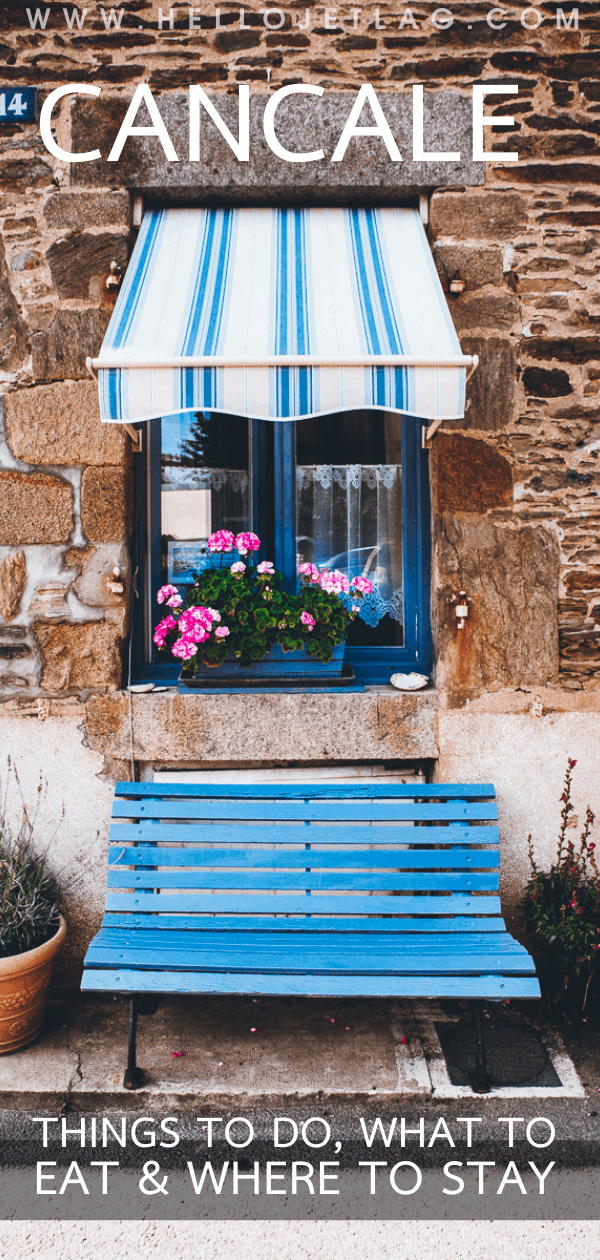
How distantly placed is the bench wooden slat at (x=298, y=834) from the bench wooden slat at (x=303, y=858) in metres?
0.04

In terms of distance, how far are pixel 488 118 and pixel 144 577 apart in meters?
2.61

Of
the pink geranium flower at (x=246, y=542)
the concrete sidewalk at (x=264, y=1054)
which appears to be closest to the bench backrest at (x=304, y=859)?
the concrete sidewalk at (x=264, y=1054)

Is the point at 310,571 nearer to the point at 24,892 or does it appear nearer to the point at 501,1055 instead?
the point at 24,892

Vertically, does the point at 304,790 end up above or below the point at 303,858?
above

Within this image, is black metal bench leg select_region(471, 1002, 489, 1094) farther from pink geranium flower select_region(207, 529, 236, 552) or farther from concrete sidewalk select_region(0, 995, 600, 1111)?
pink geranium flower select_region(207, 529, 236, 552)

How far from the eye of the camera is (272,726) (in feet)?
11.3

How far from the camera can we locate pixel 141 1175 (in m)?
2.54

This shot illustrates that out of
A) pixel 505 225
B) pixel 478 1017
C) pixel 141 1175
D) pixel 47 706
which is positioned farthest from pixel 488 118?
pixel 141 1175

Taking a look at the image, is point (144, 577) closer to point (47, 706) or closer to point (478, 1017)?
point (47, 706)

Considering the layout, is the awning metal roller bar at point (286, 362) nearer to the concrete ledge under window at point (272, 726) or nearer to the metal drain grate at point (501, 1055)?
the concrete ledge under window at point (272, 726)

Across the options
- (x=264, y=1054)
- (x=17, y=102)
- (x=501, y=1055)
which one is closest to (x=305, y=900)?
(x=264, y=1054)

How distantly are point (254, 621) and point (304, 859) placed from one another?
1.04 metres

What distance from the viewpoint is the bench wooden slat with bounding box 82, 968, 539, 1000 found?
271 cm

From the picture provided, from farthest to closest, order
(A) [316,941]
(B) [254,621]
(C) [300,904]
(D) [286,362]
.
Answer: (B) [254,621] < (C) [300,904] < (A) [316,941] < (D) [286,362]
